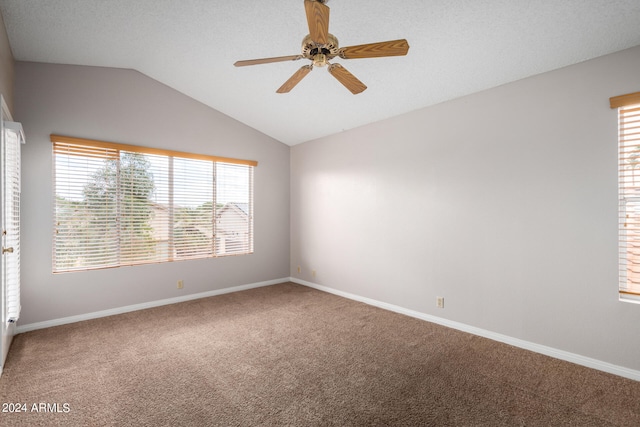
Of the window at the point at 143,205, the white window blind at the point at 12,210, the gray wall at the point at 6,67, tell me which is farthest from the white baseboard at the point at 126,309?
the gray wall at the point at 6,67

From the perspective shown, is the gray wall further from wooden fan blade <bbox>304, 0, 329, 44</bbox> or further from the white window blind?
wooden fan blade <bbox>304, 0, 329, 44</bbox>

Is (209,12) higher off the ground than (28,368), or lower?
higher

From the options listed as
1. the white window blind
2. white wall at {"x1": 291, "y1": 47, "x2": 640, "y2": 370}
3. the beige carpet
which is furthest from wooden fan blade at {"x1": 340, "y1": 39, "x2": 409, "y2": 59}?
the white window blind

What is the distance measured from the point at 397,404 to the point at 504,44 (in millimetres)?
2936

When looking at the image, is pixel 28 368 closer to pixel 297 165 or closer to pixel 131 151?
pixel 131 151

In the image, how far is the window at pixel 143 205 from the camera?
3.71 m

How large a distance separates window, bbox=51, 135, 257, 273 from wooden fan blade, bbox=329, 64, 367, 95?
118 inches

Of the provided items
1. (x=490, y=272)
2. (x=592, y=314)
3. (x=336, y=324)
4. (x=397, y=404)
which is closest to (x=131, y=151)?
(x=336, y=324)

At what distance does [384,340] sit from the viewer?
321cm

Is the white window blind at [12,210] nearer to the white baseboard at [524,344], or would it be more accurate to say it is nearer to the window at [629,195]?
the white baseboard at [524,344]

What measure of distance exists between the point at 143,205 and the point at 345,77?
331 cm

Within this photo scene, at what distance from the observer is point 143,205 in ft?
13.9

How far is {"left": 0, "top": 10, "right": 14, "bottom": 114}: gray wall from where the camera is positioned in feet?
8.92

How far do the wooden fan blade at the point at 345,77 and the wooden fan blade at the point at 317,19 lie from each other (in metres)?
0.30
